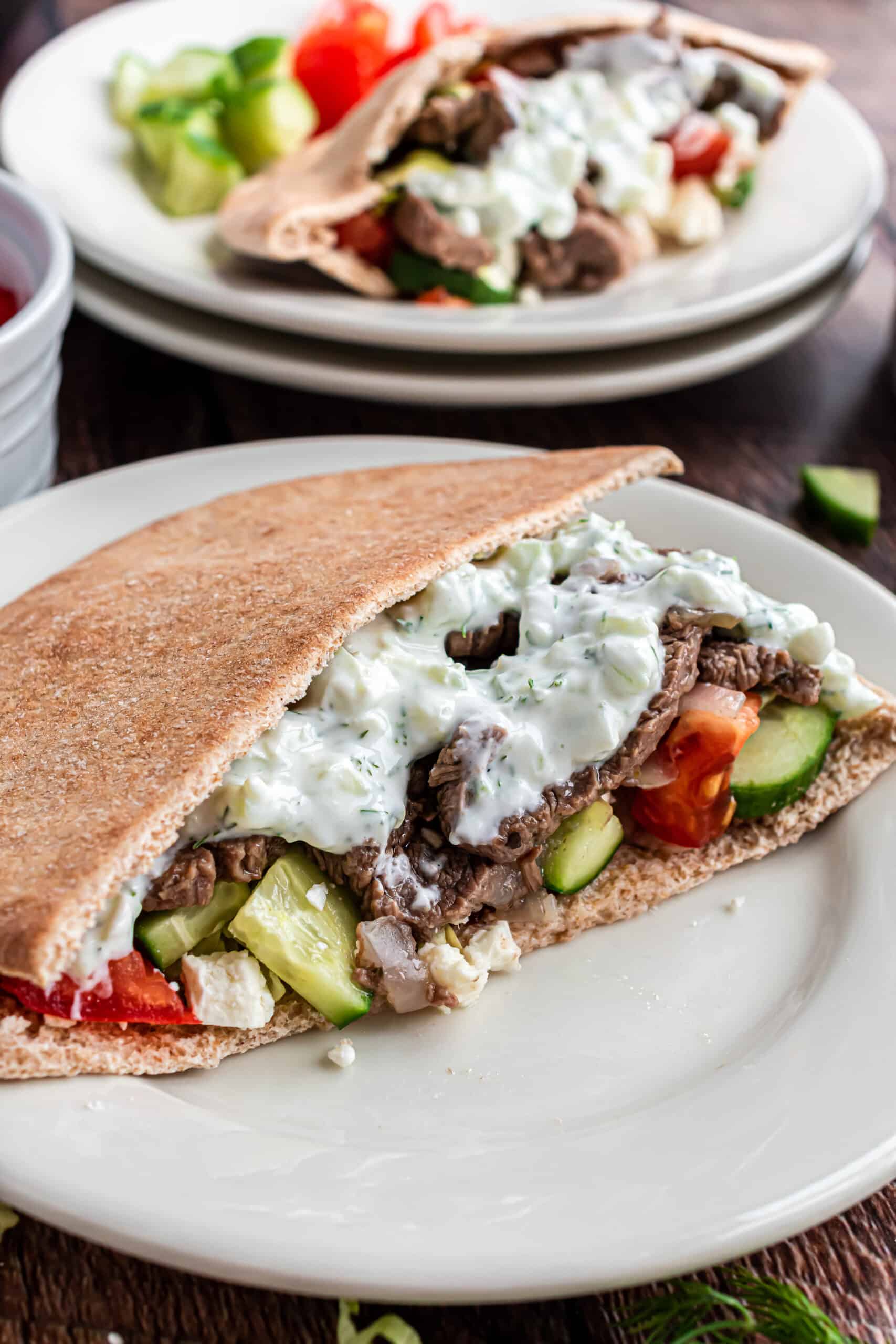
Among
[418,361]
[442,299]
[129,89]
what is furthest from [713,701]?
[129,89]

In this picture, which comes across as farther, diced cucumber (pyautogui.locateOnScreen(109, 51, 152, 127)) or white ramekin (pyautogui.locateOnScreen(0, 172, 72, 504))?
diced cucumber (pyautogui.locateOnScreen(109, 51, 152, 127))

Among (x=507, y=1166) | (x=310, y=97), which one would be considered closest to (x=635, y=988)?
(x=507, y=1166)

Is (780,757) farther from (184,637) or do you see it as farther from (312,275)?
(312,275)

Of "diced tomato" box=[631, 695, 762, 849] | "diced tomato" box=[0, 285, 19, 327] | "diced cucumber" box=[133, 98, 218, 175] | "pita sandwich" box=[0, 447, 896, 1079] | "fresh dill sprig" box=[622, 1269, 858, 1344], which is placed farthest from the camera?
"diced cucumber" box=[133, 98, 218, 175]

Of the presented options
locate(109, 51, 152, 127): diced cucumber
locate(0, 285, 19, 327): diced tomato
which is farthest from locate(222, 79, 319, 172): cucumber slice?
locate(0, 285, 19, 327): diced tomato

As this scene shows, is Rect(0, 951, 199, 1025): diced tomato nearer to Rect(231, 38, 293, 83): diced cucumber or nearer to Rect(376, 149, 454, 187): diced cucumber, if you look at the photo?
Rect(376, 149, 454, 187): diced cucumber

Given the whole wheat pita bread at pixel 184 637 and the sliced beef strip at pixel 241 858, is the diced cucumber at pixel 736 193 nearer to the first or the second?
the whole wheat pita bread at pixel 184 637
